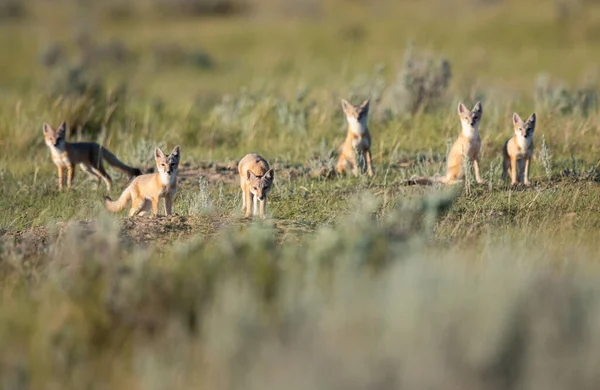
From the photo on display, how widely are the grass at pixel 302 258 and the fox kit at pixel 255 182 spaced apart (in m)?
0.21

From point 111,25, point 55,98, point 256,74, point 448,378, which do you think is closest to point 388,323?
point 448,378

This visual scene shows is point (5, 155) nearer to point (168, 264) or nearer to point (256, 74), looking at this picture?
point (168, 264)

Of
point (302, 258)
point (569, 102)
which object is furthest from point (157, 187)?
point (569, 102)

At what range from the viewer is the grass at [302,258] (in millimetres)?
3699

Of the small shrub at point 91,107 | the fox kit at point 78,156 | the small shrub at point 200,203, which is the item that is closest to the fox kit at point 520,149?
the small shrub at point 200,203

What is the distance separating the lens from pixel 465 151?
355 inches

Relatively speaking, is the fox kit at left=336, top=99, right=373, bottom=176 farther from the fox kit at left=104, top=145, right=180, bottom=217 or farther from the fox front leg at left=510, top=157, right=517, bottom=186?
the fox kit at left=104, top=145, right=180, bottom=217

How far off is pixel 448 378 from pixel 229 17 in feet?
146

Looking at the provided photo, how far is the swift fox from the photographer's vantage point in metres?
9.02

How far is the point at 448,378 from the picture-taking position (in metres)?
3.47

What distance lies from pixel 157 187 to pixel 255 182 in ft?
3.42

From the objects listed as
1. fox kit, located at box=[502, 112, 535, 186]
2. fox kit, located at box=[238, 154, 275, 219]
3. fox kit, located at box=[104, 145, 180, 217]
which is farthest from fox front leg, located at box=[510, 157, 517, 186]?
fox kit, located at box=[104, 145, 180, 217]

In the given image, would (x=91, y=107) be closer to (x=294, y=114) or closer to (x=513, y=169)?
(x=294, y=114)

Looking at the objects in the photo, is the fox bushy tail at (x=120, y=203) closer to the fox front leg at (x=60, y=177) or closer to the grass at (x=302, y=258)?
the grass at (x=302, y=258)
